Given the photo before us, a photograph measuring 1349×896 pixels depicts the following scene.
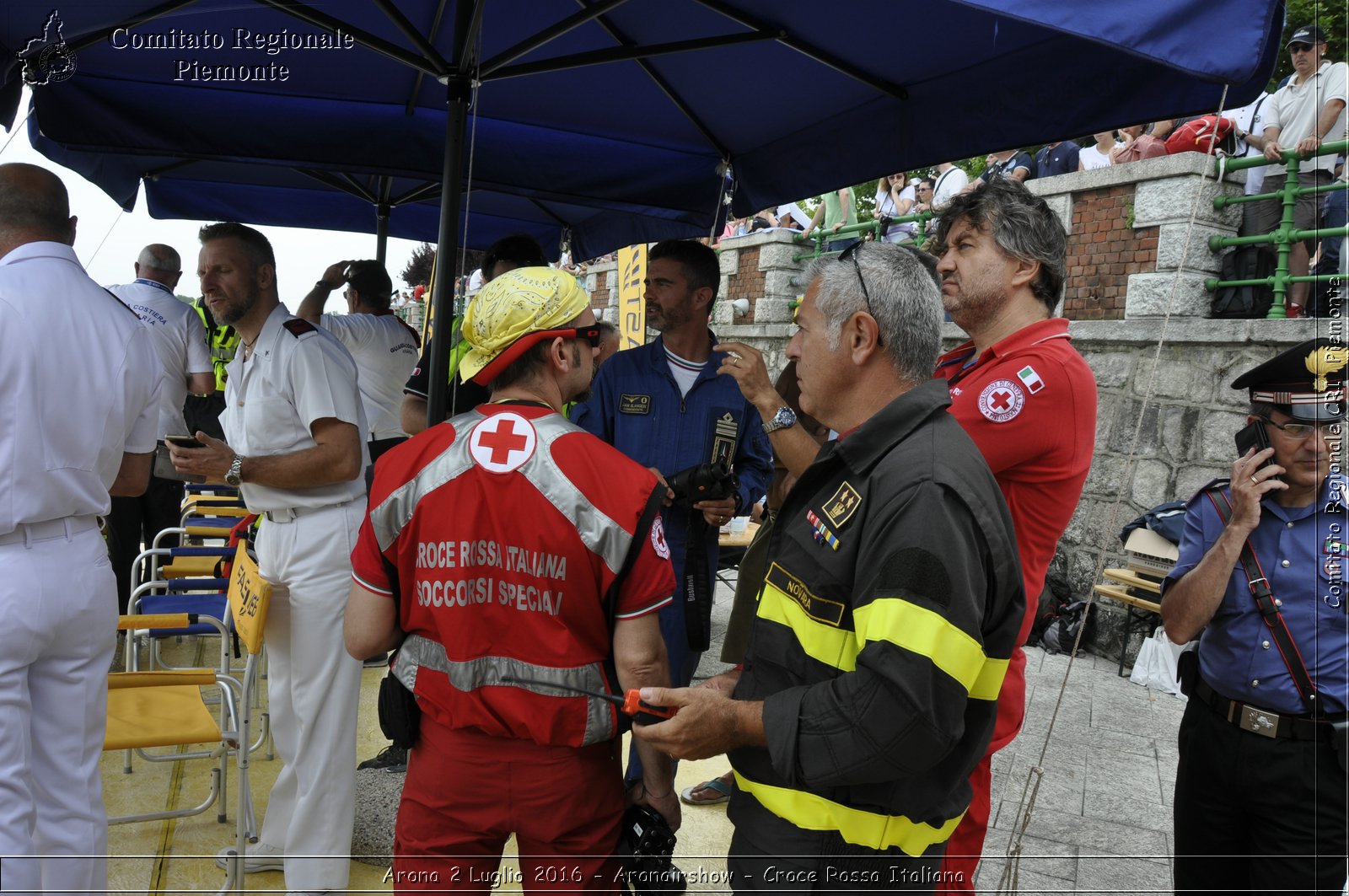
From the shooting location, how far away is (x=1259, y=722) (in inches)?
98.3

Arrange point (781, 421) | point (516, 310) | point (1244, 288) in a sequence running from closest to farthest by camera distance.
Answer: point (516, 310), point (781, 421), point (1244, 288)

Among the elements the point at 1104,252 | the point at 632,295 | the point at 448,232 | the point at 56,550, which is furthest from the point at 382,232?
the point at 1104,252

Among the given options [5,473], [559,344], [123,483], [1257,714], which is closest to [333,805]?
[123,483]

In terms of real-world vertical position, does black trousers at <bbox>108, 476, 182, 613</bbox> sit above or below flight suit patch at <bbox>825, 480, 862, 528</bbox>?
below

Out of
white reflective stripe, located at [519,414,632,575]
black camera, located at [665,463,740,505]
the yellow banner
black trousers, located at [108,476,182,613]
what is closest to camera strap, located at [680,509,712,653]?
black camera, located at [665,463,740,505]

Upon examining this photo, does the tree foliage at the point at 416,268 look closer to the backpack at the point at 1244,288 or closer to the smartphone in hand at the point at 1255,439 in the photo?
the backpack at the point at 1244,288

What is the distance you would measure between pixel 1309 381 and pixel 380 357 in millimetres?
4621

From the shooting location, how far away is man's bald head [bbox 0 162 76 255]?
8.46 ft

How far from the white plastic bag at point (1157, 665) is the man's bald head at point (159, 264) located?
7.17 metres

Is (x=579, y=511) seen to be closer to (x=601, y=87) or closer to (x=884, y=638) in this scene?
(x=884, y=638)

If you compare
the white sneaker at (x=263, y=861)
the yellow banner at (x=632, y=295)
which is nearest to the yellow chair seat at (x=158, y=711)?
the white sneaker at (x=263, y=861)

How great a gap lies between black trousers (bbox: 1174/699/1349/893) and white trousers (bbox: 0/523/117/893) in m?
3.10

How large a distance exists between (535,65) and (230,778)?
10.9 feet

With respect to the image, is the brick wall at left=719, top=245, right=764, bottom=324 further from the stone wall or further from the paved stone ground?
the paved stone ground
